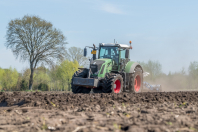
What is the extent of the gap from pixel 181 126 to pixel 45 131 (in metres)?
2.30

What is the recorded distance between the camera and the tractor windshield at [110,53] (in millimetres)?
13227

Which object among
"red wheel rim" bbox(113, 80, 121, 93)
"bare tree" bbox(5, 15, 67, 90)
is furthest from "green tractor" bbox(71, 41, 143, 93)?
"bare tree" bbox(5, 15, 67, 90)

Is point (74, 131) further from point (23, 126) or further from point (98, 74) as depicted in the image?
point (98, 74)

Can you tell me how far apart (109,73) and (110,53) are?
1.56 metres

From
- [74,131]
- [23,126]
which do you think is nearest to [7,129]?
[23,126]

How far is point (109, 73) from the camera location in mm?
12242

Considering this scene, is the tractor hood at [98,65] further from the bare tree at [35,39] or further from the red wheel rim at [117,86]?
the bare tree at [35,39]

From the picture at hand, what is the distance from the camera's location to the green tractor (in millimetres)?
11750

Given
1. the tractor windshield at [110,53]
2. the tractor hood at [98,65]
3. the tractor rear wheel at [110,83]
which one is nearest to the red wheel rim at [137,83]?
the tractor windshield at [110,53]

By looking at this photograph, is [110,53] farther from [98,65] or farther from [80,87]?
[80,87]

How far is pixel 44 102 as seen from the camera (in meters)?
7.98

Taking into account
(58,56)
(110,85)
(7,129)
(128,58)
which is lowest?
(7,129)

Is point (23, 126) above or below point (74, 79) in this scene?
below

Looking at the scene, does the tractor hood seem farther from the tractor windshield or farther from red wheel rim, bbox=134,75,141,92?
red wheel rim, bbox=134,75,141,92
